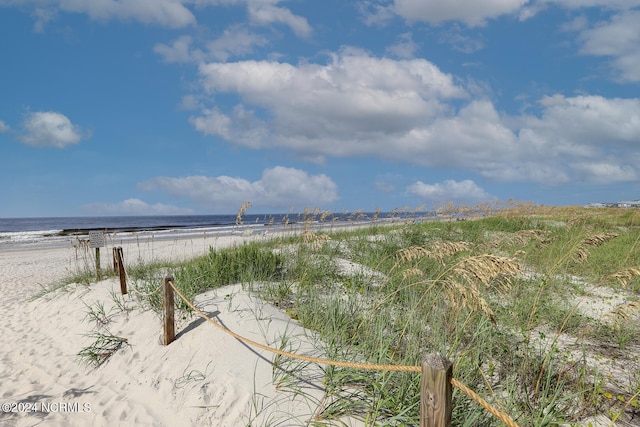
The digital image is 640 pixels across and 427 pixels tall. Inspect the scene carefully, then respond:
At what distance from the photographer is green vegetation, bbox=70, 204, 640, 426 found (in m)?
3.50

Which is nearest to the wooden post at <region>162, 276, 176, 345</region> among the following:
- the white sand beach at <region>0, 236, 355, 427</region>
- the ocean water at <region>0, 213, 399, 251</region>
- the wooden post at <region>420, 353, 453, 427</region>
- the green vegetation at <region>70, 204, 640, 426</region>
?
the white sand beach at <region>0, 236, 355, 427</region>

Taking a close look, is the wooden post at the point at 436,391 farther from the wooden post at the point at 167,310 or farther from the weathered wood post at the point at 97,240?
the weathered wood post at the point at 97,240

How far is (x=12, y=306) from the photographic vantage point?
9.23 metres

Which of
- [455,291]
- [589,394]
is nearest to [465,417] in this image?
[455,291]

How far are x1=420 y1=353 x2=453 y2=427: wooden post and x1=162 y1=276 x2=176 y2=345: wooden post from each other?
4.12 m

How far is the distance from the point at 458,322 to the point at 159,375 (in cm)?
385

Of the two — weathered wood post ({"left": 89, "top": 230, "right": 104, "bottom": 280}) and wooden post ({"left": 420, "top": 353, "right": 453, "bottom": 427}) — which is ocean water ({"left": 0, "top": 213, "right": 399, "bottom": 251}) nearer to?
weathered wood post ({"left": 89, "top": 230, "right": 104, "bottom": 280})

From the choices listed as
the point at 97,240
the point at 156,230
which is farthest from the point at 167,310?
the point at 156,230

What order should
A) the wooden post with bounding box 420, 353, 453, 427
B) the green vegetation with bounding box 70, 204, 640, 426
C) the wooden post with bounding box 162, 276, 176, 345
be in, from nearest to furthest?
the wooden post with bounding box 420, 353, 453, 427, the green vegetation with bounding box 70, 204, 640, 426, the wooden post with bounding box 162, 276, 176, 345

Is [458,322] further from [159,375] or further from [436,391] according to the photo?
[159,375]

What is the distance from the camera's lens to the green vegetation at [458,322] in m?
3.50

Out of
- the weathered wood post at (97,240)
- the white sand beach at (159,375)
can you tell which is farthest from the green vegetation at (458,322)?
the weathered wood post at (97,240)

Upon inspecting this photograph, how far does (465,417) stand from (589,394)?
65.3 inches

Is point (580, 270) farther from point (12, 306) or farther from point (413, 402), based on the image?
point (12, 306)
